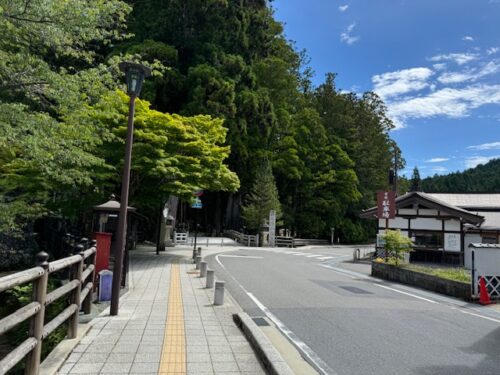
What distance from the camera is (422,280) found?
43.7 ft

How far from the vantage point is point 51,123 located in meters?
7.86

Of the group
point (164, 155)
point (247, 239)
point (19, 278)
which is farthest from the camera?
point (247, 239)

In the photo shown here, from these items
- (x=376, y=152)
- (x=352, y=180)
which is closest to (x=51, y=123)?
(x=352, y=180)

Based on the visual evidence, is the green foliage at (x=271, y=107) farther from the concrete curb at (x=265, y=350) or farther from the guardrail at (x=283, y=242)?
the concrete curb at (x=265, y=350)

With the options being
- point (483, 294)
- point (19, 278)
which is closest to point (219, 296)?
point (19, 278)

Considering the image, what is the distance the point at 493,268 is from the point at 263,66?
106 feet

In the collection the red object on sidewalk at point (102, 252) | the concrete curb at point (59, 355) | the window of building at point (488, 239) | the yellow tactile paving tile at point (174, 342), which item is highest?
the window of building at point (488, 239)

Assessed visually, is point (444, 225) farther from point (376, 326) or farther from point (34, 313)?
point (34, 313)

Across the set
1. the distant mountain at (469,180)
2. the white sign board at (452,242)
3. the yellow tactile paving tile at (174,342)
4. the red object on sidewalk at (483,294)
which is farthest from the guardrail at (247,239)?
the distant mountain at (469,180)

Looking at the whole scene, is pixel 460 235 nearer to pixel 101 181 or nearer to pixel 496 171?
pixel 101 181

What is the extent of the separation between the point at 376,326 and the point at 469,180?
7808 cm

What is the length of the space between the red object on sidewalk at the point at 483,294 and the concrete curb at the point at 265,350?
7454 mm

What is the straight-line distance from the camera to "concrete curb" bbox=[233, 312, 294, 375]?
167 inches

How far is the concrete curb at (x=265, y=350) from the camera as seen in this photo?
4.25m
